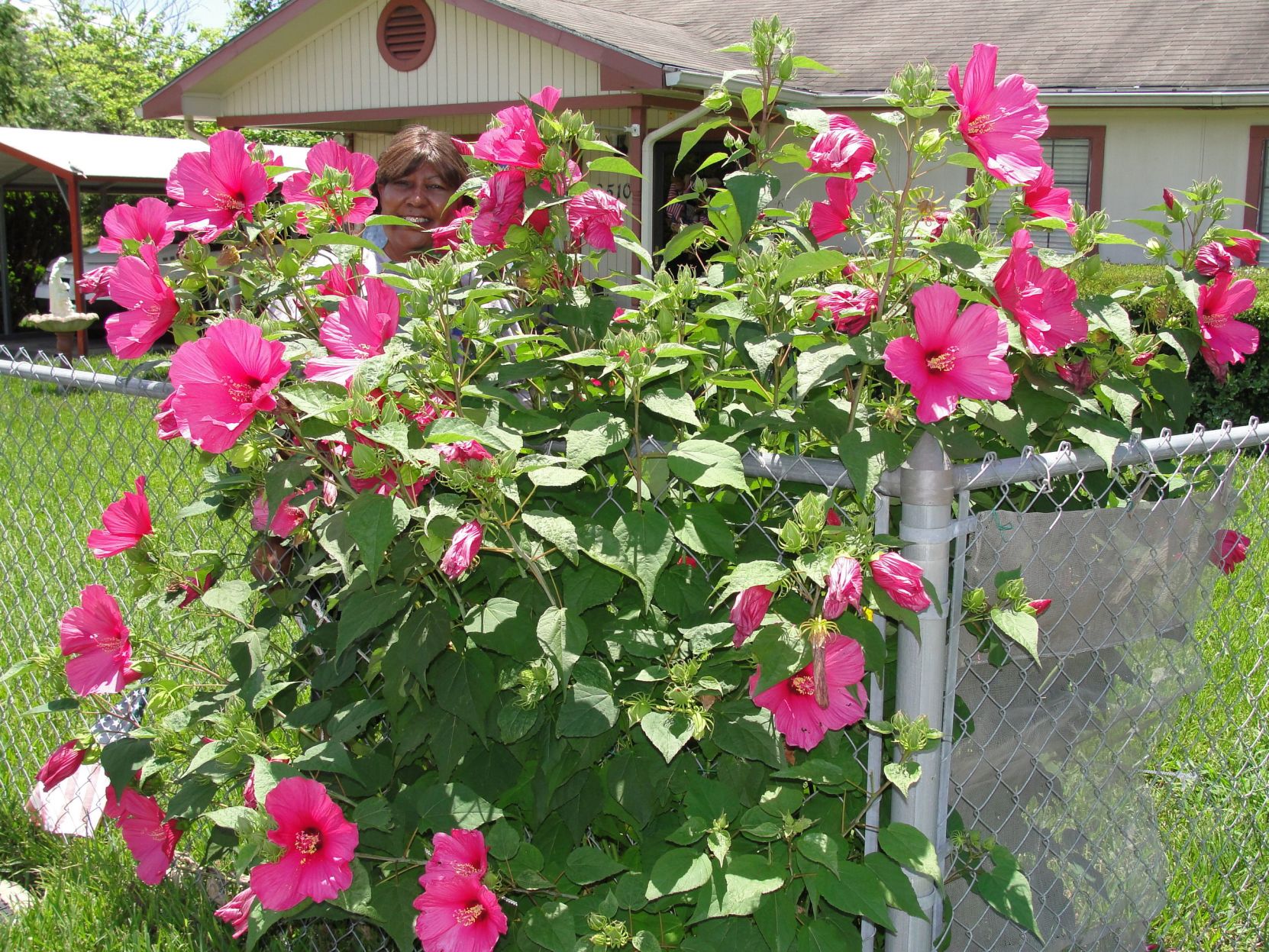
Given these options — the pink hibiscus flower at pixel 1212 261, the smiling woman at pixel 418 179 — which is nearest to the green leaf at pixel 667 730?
the pink hibiscus flower at pixel 1212 261

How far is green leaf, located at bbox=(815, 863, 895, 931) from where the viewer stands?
4.75ft

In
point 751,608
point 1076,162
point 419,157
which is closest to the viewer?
point 751,608

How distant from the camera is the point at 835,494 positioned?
5.40ft

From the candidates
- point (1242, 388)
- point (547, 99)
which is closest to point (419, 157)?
point (547, 99)

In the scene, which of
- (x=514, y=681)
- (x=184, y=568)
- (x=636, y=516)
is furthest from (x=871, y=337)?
(x=184, y=568)

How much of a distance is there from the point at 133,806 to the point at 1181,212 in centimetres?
192

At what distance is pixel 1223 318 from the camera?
5.88 ft

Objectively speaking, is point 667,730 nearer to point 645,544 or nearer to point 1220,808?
point 645,544

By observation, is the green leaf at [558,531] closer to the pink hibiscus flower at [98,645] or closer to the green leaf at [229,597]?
the green leaf at [229,597]

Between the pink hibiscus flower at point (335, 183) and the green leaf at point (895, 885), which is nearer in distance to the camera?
the green leaf at point (895, 885)

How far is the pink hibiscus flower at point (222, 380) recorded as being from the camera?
1.43 m

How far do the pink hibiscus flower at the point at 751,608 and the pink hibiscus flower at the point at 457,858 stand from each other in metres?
0.45

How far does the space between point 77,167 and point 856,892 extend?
14.4 metres

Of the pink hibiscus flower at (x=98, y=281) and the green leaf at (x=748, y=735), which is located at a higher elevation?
the pink hibiscus flower at (x=98, y=281)
